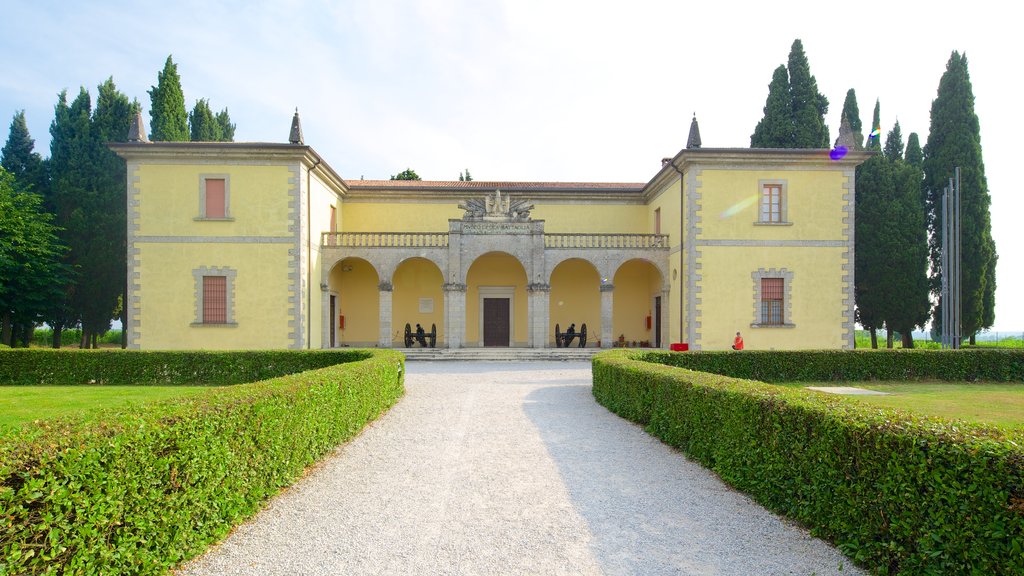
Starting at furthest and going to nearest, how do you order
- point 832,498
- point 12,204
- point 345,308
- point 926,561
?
point 345,308, point 12,204, point 832,498, point 926,561

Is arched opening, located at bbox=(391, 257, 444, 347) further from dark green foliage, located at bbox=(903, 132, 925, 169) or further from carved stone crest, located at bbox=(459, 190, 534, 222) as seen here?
dark green foliage, located at bbox=(903, 132, 925, 169)

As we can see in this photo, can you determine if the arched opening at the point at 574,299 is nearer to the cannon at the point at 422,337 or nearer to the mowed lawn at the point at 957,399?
the cannon at the point at 422,337

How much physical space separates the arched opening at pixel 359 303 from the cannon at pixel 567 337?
8.36m

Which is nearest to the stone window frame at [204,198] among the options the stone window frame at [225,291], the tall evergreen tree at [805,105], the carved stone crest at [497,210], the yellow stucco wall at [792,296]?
the stone window frame at [225,291]

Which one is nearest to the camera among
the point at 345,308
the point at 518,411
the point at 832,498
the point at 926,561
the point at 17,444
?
the point at 17,444

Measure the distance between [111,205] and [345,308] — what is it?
13.6m

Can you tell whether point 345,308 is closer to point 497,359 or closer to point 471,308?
point 471,308

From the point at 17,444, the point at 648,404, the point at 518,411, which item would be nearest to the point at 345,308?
the point at 518,411

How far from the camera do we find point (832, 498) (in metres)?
5.18

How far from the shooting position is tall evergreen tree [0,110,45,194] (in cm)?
3216

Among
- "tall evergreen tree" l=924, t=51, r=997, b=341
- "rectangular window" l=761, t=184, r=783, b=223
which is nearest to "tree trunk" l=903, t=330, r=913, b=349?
"tall evergreen tree" l=924, t=51, r=997, b=341

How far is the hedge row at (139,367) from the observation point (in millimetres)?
16438

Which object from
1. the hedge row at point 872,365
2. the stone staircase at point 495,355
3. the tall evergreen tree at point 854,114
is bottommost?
the stone staircase at point 495,355

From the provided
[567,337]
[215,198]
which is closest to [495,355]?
[567,337]
